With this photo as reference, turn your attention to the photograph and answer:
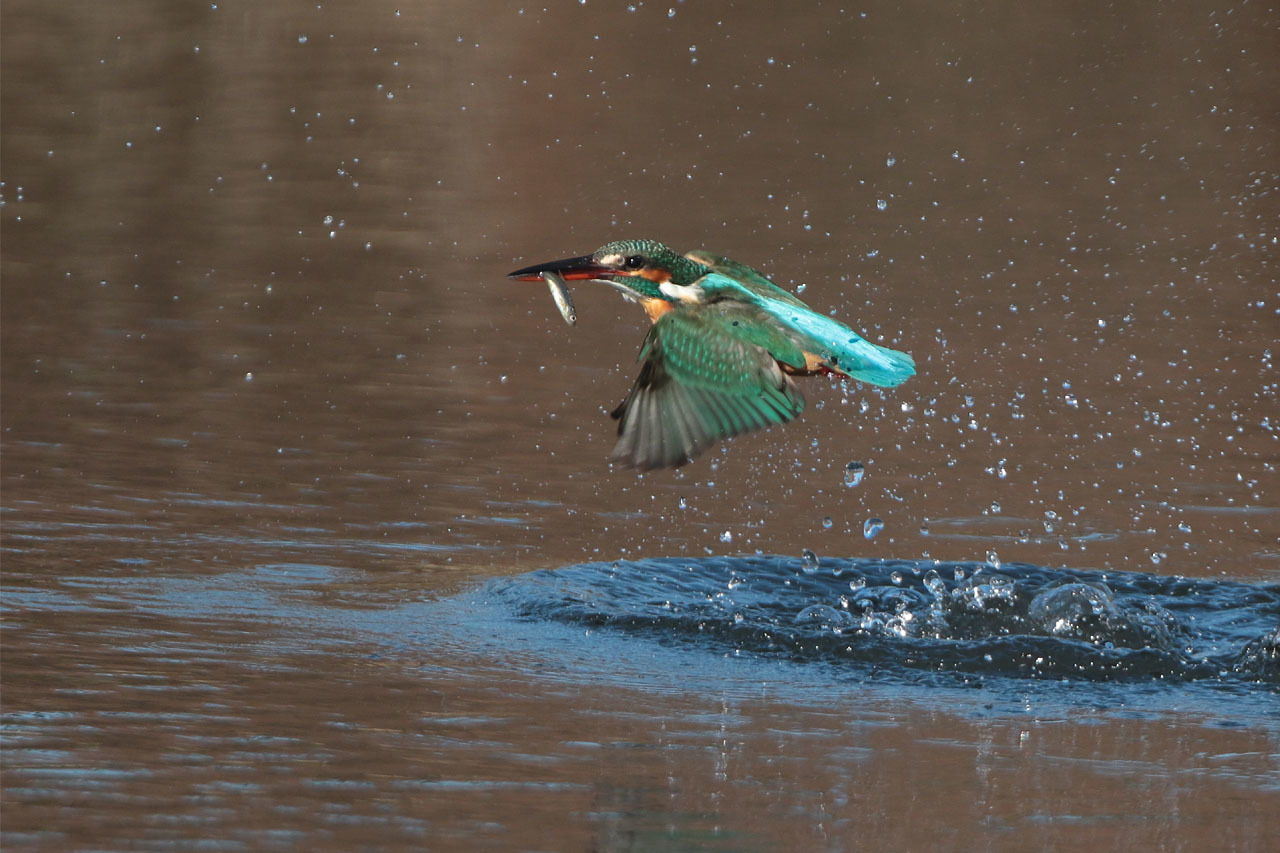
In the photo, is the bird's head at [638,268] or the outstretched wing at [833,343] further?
the bird's head at [638,268]

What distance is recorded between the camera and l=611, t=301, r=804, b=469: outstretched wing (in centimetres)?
437

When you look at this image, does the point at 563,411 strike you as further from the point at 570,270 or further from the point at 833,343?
the point at 833,343

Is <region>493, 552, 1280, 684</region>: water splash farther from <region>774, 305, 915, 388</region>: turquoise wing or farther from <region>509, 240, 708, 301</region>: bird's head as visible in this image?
<region>509, 240, 708, 301</region>: bird's head

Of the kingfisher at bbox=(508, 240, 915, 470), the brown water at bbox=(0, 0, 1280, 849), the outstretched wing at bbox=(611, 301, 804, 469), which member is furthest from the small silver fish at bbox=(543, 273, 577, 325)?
the brown water at bbox=(0, 0, 1280, 849)

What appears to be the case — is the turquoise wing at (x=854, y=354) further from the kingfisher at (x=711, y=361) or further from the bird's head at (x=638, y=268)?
the bird's head at (x=638, y=268)

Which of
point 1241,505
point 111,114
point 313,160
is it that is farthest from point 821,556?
point 111,114

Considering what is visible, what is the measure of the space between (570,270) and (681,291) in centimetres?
29

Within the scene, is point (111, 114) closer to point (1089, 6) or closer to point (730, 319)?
point (1089, 6)

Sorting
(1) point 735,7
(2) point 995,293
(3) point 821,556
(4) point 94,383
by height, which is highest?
(1) point 735,7

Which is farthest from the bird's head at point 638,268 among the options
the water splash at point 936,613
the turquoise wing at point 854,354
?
the water splash at point 936,613

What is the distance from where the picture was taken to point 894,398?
769 centimetres

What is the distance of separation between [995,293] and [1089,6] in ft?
27.5

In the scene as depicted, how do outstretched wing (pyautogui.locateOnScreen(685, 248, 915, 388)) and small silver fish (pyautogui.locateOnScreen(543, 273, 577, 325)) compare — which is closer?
outstretched wing (pyautogui.locateOnScreen(685, 248, 915, 388))

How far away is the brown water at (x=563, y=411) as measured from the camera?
3.53 metres
